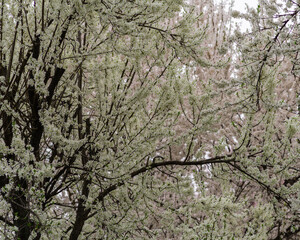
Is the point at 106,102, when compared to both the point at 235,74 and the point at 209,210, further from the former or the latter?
the point at 235,74

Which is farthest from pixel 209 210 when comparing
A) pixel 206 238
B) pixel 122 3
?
pixel 122 3

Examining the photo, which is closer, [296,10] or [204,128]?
[296,10]

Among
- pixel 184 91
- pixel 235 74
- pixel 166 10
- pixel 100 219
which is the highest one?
pixel 235 74

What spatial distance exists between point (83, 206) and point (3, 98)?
151cm

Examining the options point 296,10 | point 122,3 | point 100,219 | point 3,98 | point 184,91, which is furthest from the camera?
point 184,91

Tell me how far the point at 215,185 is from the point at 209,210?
3994 millimetres

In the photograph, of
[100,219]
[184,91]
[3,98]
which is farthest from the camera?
[184,91]

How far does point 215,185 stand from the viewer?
8.63 m

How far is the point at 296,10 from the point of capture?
3383 mm

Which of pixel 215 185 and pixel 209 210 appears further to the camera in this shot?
pixel 215 185

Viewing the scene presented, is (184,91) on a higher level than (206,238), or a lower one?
higher

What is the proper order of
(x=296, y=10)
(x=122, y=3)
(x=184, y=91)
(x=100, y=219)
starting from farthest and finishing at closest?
(x=184, y=91) < (x=100, y=219) < (x=296, y=10) < (x=122, y=3)

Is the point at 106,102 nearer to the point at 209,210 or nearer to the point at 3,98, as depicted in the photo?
the point at 3,98

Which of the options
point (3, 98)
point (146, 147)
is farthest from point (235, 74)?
point (3, 98)
